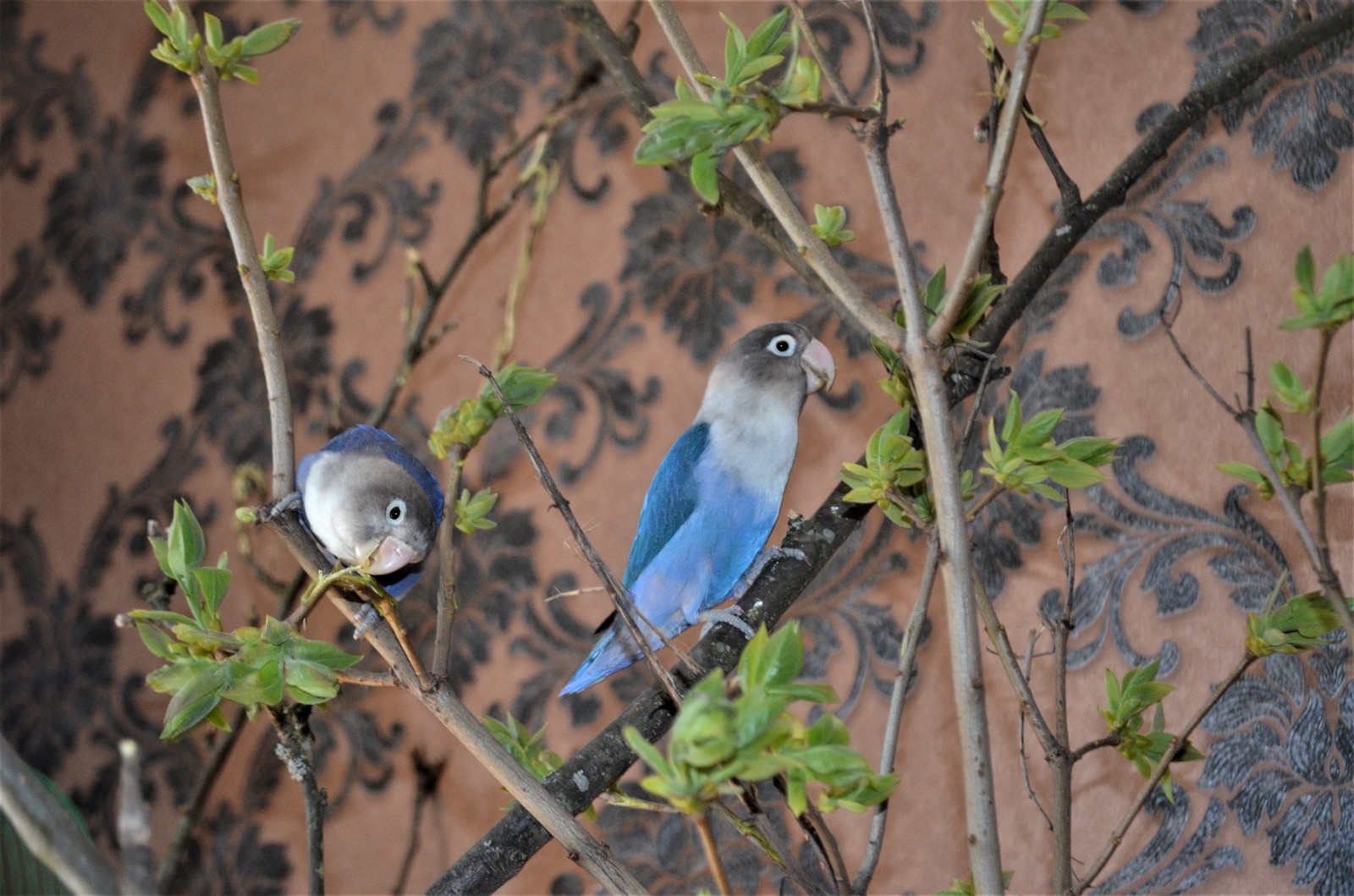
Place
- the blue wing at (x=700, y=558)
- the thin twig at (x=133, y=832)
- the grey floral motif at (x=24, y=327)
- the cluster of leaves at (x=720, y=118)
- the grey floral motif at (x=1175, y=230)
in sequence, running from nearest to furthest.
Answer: the thin twig at (x=133, y=832) < the cluster of leaves at (x=720, y=118) < the blue wing at (x=700, y=558) < the grey floral motif at (x=1175, y=230) < the grey floral motif at (x=24, y=327)

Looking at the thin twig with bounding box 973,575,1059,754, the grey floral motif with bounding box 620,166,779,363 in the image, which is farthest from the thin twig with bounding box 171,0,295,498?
the grey floral motif with bounding box 620,166,779,363

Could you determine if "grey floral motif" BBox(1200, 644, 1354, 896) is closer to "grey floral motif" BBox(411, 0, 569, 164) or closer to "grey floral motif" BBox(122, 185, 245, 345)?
"grey floral motif" BBox(411, 0, 569, 164)

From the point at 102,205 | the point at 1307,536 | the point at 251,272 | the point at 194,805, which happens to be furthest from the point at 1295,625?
the point at 102,205

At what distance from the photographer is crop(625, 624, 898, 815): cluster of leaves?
0.85 feet

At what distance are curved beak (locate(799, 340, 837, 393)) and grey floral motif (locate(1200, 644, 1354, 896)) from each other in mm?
423

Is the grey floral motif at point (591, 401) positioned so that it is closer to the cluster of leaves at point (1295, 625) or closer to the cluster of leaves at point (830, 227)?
the cluster of leaves at point (830, 227)

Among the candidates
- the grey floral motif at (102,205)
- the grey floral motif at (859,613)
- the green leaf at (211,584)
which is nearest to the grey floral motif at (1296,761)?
the grey floral motif at (859,613)

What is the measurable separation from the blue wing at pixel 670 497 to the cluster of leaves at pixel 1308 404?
10.3 inches

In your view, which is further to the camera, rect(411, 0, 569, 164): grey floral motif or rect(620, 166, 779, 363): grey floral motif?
rect(411, 0, 569, 164): grey floral motif

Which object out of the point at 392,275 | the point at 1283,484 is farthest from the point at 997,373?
the point at 392,275

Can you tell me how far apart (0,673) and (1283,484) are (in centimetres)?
129

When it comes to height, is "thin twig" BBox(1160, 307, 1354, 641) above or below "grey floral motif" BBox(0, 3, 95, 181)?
below

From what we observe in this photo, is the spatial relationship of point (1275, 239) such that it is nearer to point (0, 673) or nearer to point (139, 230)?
point (139, 230)

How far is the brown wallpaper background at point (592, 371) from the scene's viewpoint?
754 millimetres
